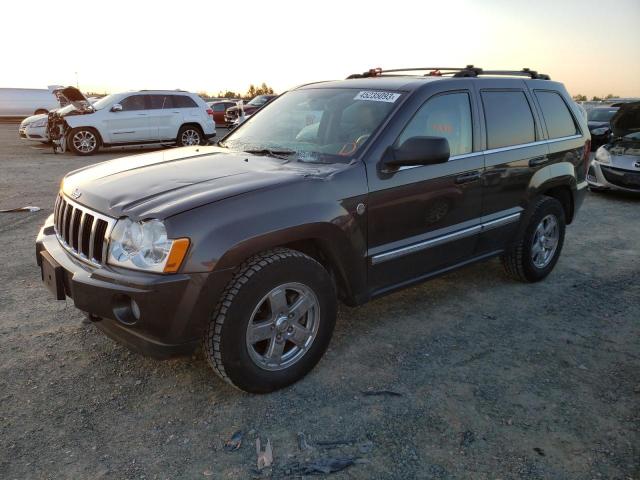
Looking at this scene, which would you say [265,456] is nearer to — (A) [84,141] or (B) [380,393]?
(B) [380,393]

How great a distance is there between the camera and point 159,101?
1441 cm

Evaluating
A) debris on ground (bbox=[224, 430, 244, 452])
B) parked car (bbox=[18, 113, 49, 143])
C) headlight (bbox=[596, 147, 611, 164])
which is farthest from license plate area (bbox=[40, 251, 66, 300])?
parked car (bbox=[18, 113, 49, 143])

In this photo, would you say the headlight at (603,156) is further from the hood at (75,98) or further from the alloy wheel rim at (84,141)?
the hood at (75,98)

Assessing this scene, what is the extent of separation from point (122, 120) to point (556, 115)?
39.4 ft

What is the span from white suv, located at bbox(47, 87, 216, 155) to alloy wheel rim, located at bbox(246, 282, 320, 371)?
12571mm

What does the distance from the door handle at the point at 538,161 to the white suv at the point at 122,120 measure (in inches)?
472

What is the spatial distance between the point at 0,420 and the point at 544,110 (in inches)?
180

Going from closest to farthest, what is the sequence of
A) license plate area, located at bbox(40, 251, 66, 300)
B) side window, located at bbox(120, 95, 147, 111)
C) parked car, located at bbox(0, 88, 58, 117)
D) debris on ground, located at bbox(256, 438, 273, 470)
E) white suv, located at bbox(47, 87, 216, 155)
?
debris on ground, located at bbox(256, 438, 273, 470)
license plate area, located at bbox(40, 251, 66, 300)
white suv, located at bbox(47, 87, 216, 155)
side window, located at bbox(120, 95, 147, 111)
parked car, located at bbox(0, 88, 58, 117)

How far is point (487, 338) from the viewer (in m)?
3.68

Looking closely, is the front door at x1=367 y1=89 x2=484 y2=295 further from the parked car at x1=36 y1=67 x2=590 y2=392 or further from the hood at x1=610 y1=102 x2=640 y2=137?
the hood at x1=610 y1=102 x2=640 y2=137

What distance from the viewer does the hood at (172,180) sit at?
2.64m

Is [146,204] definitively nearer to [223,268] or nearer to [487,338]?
[223,268]

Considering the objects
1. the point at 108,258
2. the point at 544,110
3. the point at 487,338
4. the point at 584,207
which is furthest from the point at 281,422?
the point at 584,207

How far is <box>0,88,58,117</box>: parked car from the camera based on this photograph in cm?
2708
